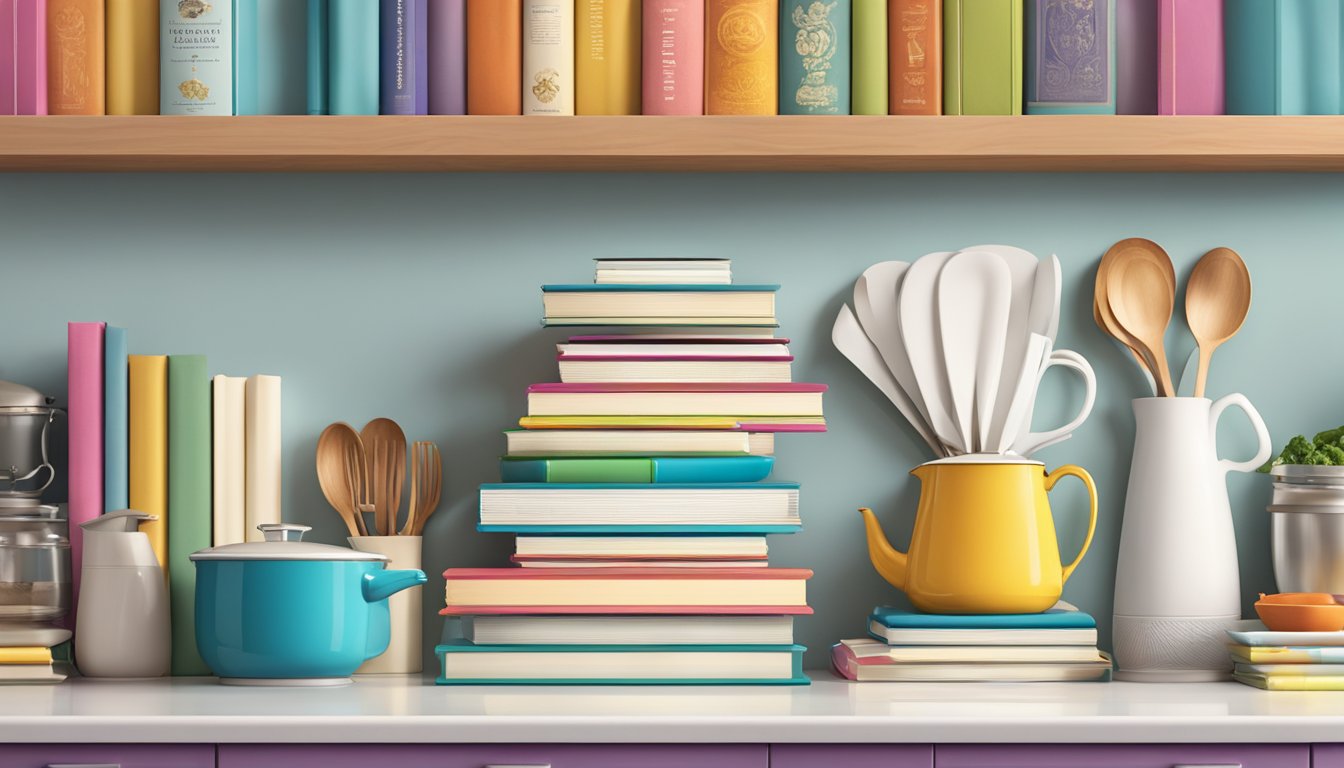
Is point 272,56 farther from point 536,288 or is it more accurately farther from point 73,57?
point 536,288

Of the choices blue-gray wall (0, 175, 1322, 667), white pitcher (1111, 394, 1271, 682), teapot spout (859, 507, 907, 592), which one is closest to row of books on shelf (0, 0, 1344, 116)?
Answer: blue-gray wall (0, 175, 1322, 667)

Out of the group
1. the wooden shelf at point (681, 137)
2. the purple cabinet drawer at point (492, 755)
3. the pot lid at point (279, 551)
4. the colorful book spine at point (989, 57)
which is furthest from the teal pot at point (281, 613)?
the colorful book spine at point (989, 57)

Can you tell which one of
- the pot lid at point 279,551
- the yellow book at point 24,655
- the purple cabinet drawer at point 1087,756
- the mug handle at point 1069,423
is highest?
the mug handle at point 1069,423

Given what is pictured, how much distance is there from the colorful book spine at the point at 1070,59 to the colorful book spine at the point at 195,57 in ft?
3.21

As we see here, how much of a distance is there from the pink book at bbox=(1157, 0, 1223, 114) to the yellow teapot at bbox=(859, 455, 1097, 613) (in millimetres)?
472

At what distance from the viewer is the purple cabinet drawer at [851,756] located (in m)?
1.31

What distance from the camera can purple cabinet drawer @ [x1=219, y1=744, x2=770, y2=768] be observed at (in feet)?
4.28

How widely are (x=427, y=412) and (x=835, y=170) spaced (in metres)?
0.61

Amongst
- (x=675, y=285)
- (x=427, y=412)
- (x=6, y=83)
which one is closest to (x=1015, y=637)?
(x=675, y=285)

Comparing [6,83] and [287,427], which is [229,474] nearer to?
[287,427]

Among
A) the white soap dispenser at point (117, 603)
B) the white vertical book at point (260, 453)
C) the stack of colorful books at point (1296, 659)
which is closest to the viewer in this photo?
the stack of colorful books at point (1296, 659)

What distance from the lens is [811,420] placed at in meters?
1.65

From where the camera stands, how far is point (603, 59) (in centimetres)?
170

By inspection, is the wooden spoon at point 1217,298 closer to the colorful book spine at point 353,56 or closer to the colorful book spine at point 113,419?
the colorful book spine at point 353,56
